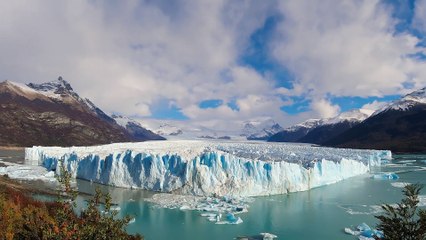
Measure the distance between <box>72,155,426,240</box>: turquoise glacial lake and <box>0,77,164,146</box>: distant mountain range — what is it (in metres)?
89.6

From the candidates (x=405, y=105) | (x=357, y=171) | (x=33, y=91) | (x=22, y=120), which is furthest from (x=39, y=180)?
(x=33, y=91)

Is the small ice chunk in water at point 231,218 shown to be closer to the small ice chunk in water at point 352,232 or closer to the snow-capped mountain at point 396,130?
the small ice chunk in water at point 352,232

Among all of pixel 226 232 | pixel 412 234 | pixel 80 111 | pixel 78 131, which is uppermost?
pixel 80 111

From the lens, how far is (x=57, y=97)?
574 feet

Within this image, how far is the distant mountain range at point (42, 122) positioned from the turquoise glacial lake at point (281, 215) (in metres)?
89.6

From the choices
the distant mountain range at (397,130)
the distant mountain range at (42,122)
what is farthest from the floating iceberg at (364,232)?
the distant mountain range at (42,122)

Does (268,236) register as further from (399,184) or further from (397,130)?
(397,130)

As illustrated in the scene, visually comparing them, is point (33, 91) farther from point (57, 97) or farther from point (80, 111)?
→ point (80, 111)

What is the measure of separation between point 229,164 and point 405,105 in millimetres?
125557

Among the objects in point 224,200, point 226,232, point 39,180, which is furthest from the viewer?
point 39,180

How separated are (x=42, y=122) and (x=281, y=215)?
118205 mm

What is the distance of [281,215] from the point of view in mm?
21609

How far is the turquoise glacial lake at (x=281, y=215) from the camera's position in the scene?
1831cm

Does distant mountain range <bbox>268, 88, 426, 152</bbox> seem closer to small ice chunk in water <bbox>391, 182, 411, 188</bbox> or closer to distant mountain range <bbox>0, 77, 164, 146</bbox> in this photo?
small ice chunk in water <bbox>391, 182, 411, 188</bbox>
